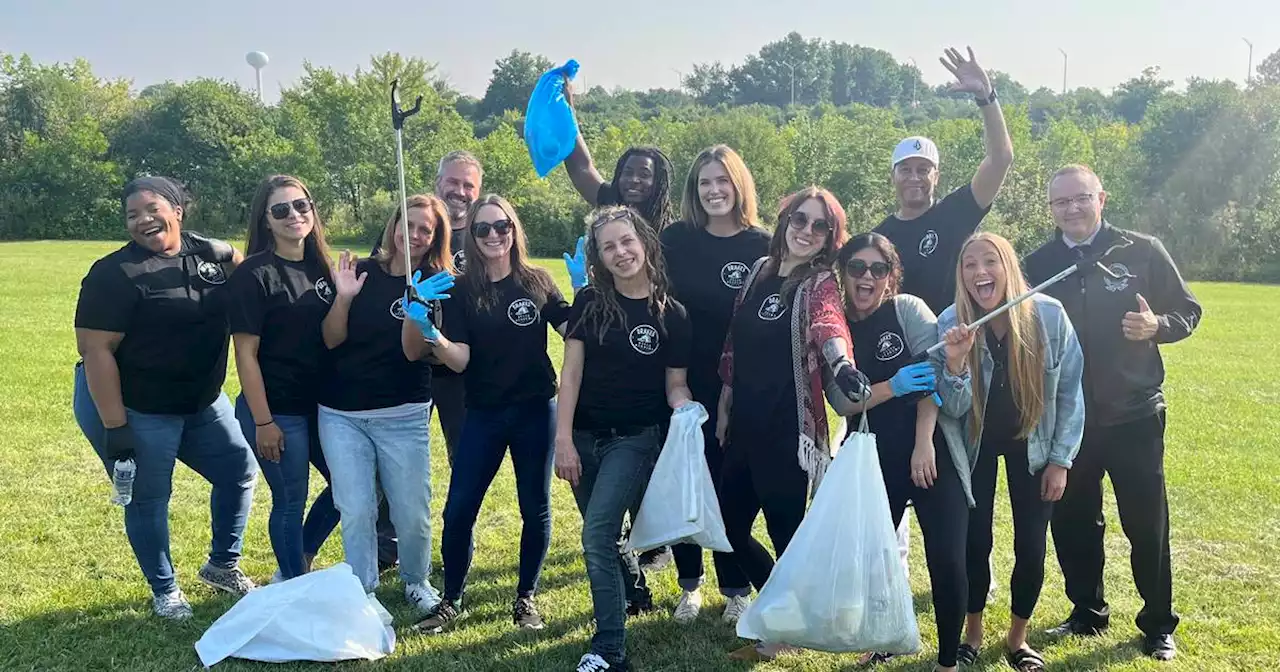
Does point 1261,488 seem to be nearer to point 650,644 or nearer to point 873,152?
point 650,644

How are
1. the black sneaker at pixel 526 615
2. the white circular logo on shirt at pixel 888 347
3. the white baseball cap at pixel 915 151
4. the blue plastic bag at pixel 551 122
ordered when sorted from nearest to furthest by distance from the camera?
the white circular logo on shirt at pixel 888 347 → the black sneaker at pixel 526 615 → the white baseball cap at pixel 915 151 → the blue plastic bag at pixel 551 122

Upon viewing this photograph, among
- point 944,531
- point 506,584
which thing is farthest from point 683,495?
point 506,584

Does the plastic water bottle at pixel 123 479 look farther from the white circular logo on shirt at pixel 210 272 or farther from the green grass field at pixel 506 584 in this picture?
the white circular logo on shirt at pixel 210 272

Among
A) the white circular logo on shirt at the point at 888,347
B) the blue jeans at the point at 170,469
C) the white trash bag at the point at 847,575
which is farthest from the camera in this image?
the blue jeans at the point at 170,469

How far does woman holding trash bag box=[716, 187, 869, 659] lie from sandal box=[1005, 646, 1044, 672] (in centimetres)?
109

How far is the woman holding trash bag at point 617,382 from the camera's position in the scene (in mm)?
3867

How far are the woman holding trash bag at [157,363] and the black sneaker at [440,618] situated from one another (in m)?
1.26

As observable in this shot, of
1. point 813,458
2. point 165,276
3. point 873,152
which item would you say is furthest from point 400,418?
point 873,152

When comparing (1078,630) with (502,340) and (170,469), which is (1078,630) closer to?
(502,340)

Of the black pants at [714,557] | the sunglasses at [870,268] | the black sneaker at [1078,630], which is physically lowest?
the black sneaker at [1078,630]

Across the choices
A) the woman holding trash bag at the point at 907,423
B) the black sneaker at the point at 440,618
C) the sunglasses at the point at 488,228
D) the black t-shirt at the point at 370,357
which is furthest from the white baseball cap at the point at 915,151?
the black sneaker at the point at 440,618

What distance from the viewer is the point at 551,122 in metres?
5.39

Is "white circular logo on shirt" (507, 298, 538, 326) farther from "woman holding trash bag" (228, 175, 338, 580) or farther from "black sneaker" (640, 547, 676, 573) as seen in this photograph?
"black sneaker" (640, 547, 676, 573)

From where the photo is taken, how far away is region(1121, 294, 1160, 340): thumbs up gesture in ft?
12.6
